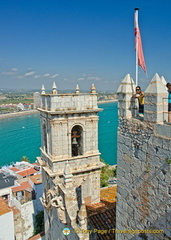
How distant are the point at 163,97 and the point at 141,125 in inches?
32.4

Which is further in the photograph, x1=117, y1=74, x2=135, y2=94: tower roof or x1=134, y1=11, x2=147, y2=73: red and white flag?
x1=134, y1=11, x2=147, y2=73: red and white flag

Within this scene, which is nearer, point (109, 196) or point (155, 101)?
point (155, 101)

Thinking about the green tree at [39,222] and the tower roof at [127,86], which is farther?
the green tree at [39,222]

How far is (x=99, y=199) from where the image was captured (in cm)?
1259

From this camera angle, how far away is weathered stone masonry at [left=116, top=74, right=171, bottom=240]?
4.46 m

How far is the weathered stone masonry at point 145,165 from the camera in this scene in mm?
4457

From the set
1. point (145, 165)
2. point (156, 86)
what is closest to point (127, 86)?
point (156, 86)

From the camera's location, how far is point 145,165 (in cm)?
491

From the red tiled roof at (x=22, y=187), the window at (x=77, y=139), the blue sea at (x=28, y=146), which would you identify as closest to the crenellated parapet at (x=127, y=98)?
the window at (x=77, y=139)

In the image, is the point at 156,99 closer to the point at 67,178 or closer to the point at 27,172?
the point at 67,178

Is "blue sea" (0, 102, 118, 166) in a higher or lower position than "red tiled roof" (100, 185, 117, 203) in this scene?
lower

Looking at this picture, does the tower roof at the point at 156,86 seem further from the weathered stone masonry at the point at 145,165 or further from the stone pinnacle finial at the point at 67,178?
the stone pinnacle finial at the point at 67,178

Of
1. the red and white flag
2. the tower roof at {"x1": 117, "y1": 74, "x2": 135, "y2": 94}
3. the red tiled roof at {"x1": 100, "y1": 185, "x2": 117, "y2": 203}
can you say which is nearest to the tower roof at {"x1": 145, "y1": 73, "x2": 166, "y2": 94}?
the tower roof at {"x1": 117, "y1": 74, "x2": 135, "y2": 94}

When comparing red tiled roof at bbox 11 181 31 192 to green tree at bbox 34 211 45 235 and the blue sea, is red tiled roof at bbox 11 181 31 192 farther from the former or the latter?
the blue sea
